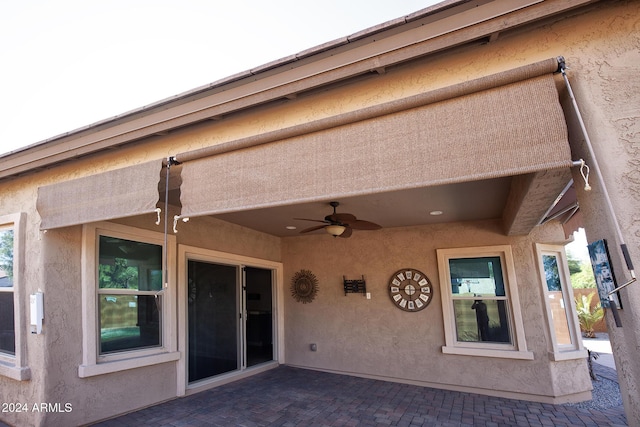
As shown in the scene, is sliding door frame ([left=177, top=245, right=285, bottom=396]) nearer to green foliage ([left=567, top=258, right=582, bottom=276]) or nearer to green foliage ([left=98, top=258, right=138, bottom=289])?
green foliage ([left=98, top=258, right=138, bottom=289])

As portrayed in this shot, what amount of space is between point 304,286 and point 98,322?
12.5ft

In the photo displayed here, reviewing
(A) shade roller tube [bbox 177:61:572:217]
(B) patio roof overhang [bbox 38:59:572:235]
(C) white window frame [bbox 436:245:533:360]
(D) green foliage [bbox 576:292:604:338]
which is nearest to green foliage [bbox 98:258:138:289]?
(B) patio roof overhang [bbox 38:59:572:235]

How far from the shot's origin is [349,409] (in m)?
4.53

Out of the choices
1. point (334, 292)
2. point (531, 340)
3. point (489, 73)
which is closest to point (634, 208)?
point (489, 73)

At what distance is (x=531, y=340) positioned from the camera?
5137mm

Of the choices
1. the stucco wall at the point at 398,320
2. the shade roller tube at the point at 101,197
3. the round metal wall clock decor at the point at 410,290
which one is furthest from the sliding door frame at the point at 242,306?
the round metal wall clock decor at the point at 410,290

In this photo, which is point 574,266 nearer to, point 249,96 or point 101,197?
point 249,96

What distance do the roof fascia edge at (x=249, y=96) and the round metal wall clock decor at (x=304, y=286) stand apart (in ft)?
15.0

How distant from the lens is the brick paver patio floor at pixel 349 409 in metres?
4.06

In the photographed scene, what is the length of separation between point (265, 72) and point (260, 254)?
4.76 metres

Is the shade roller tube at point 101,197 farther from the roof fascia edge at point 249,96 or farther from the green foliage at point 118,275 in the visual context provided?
the green foliage at point 118,275

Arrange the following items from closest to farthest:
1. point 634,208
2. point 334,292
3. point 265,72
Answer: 1. point 634,208
2. point 265,72
3. point 334,292

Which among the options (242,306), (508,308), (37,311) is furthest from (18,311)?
(508,308)

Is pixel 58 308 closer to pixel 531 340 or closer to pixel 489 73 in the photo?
Answer: pixel 489 73
